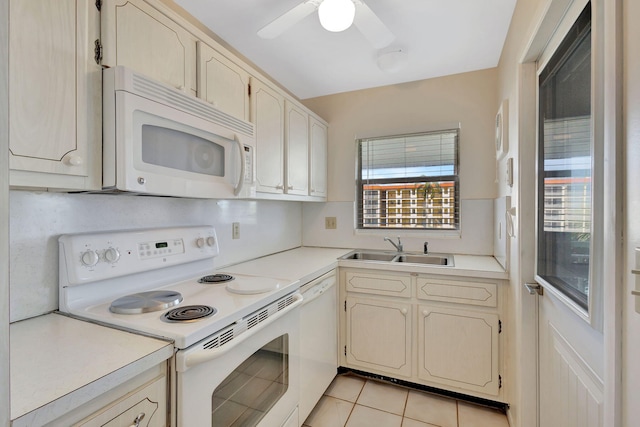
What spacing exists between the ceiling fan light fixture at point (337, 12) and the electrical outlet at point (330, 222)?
5.64ft

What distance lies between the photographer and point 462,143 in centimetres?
241

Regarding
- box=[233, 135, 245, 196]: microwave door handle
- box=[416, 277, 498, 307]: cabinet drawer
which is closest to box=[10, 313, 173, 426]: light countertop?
box=[233, 135, 245, 196]: microwave door handle

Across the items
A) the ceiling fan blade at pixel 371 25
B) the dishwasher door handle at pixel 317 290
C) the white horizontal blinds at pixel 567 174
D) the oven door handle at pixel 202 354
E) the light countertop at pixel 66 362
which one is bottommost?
the dishwasher door handle at pixel 317 290

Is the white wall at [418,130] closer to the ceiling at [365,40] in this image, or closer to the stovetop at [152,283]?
the ceiling at [365,40]

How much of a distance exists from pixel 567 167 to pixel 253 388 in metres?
1.48

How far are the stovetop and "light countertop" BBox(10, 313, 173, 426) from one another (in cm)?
6

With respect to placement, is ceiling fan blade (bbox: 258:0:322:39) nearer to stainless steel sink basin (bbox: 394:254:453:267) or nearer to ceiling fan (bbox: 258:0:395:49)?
ceiling fan (bbox: 258:0:395:49)

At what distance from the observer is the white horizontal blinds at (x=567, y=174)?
90 cm

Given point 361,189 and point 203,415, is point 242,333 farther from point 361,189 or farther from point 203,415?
point 361,189

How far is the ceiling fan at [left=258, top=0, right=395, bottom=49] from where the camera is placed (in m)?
1.32

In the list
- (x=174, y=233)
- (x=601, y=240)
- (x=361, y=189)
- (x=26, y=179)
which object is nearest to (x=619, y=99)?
(x=601, y=240)

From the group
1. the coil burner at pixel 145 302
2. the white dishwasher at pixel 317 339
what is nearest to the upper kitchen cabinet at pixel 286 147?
the white dishwasher at pixel 317 339

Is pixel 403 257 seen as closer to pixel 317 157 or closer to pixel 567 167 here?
pixel 317 157

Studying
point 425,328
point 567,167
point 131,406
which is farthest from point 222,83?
point 425,328
